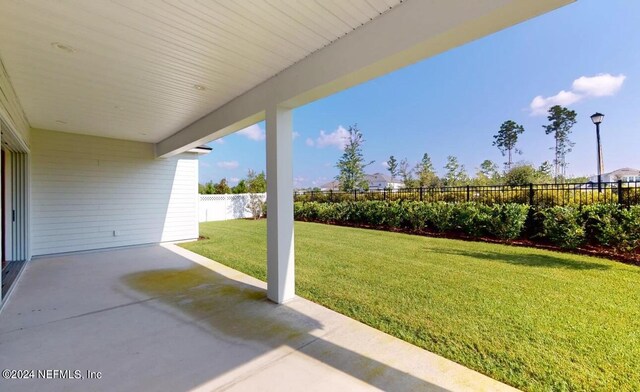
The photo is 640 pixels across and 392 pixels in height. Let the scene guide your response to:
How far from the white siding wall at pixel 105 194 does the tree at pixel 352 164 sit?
1271cm

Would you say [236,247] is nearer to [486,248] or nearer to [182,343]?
[182,343]

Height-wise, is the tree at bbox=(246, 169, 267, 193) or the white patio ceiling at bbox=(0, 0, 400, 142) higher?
the white patio ceiling at bbox=(0, 0, 400, 142)

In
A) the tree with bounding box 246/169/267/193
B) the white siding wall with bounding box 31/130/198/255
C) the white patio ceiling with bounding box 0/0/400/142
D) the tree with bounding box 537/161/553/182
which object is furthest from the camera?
the tree with bounding box 537/161/553/182

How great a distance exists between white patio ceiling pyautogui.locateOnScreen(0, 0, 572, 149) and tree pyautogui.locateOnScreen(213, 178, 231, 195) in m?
13.4

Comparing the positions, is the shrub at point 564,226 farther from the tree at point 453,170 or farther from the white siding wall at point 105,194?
the tree at point 453,170

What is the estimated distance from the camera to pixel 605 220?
5.74m

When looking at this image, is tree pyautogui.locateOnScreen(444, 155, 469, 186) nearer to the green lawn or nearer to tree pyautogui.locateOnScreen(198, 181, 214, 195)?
the green lawn

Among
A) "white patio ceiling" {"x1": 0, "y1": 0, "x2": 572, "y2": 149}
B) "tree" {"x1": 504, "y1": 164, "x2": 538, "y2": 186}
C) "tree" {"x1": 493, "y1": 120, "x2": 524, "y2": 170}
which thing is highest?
"tree" {"x1": 493, "y1": 120, "x2": 524, "y2": 170}

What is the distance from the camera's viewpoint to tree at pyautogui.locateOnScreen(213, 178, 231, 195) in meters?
17.9

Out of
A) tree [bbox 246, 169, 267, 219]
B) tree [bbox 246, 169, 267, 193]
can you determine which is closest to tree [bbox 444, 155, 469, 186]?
tree [bbox 246, 169, 267, 193]

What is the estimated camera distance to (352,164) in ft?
65.9

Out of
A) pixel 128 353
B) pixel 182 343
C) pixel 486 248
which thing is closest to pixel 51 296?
pixel 128 353

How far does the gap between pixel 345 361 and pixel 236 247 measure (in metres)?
5.57

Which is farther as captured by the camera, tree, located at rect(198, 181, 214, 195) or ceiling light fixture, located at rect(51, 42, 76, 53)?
tree, located at rect(198, 181, 214, 195)
